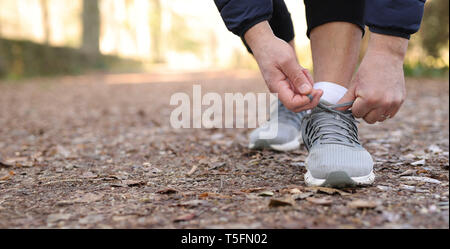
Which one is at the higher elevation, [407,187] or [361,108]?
[361,108]

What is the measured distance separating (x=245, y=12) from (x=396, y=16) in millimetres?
466

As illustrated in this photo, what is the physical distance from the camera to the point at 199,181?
1.40m

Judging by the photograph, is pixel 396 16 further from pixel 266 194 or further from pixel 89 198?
pixel 89 198

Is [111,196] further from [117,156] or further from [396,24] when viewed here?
[396,24]

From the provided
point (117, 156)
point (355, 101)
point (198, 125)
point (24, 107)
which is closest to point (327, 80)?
point (355, 101)

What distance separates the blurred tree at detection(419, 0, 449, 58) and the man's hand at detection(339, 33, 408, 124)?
531 cm

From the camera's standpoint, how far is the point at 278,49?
49.3 inches

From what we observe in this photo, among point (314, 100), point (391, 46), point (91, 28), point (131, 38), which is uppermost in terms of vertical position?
point (131, 38)

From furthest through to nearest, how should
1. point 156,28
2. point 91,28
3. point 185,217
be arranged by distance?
1. point 156,28
2. point 91,28
3. point 185,217

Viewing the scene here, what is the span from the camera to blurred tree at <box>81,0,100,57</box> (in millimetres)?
11391

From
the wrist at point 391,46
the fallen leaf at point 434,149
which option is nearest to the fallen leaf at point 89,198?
the wrist at point 391,46

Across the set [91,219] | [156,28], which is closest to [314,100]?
[91,219]

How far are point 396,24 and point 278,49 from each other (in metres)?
0.36

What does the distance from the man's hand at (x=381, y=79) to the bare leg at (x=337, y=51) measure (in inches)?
7.9
